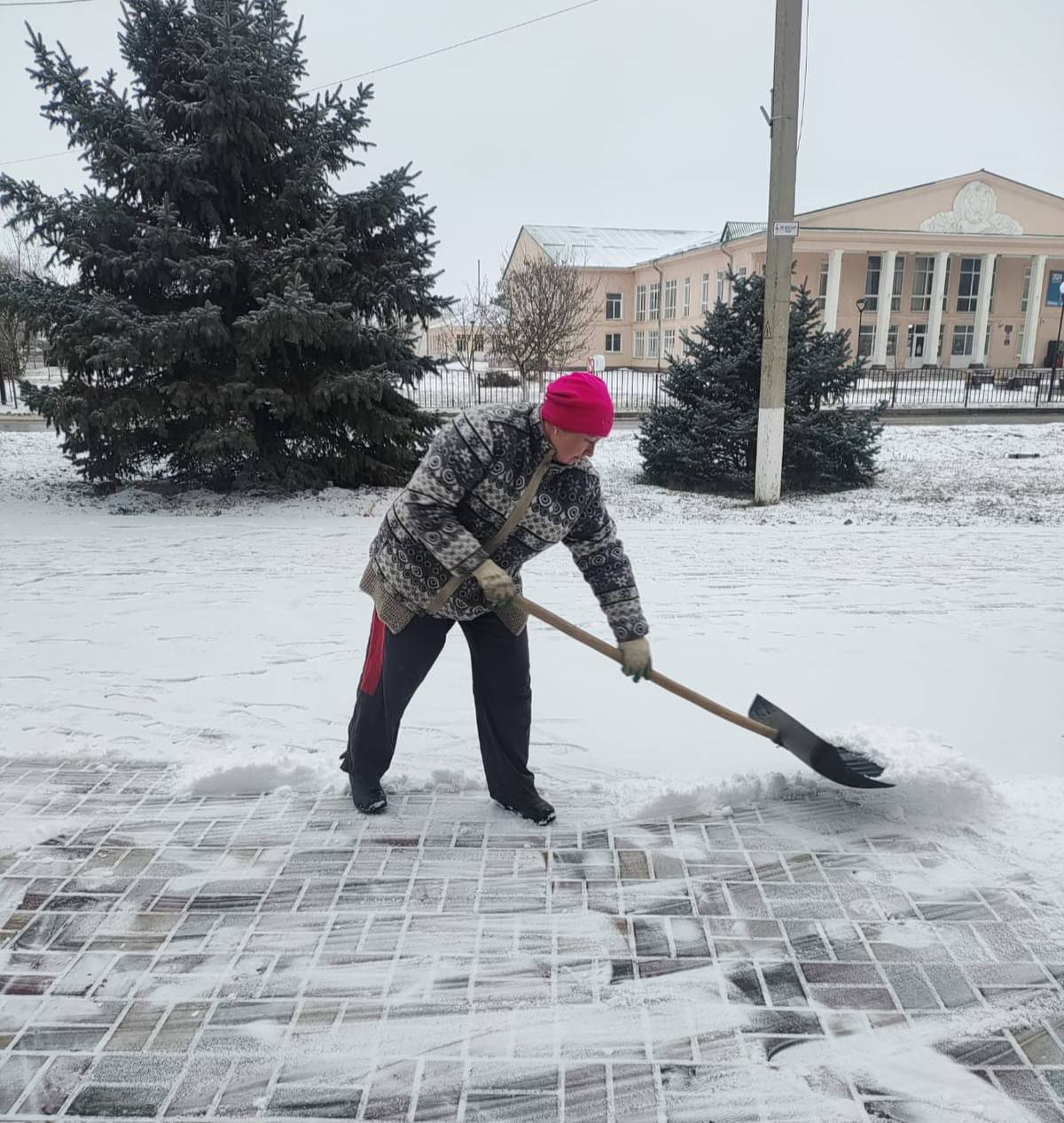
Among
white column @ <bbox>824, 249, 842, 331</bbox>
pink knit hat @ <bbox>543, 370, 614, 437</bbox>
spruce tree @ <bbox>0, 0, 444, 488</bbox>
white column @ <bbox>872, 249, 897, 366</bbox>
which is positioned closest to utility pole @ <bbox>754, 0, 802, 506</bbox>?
spruce tree @ <bbox>0, 0, 444, 488</bbox>

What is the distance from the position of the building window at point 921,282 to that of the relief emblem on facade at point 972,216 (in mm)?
3365

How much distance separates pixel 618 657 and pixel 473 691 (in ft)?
1.72

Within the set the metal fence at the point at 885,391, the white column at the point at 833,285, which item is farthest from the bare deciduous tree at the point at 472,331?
the white column at the point at 833,285

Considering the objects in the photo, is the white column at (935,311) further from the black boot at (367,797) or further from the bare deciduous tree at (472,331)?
the black boot at (367,797)

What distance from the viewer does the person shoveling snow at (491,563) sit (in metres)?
2.81

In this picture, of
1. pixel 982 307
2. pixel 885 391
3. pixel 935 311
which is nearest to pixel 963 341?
pixel 982 307

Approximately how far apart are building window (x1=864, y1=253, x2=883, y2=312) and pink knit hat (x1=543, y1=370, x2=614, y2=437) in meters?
41.2

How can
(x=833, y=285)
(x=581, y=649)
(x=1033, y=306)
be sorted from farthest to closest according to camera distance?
(x=1033, y=306) → (x=833, y=285) → (x=581, y=649)

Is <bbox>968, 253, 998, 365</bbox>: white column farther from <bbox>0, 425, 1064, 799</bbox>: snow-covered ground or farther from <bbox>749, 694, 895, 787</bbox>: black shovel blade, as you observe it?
<bbox>749, 694, 895, 787</bbox>: black shovel blade

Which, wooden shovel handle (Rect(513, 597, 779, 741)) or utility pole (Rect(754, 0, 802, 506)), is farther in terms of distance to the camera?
utility pole (Rect(754, 0, 802, 506))

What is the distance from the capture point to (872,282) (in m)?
40.6

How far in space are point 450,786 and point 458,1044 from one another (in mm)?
1356

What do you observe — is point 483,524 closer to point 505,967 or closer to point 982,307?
point 505,967

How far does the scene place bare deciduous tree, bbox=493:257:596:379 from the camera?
26.0 m
